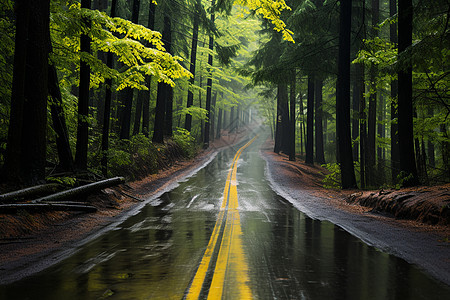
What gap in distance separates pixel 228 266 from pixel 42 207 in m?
5.31

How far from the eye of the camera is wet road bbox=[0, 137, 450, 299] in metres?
4.36

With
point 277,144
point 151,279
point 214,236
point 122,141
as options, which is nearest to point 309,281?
point 151,279

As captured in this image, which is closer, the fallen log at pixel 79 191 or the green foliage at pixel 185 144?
the fallen log at pixel 79 191

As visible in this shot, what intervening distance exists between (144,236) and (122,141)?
10.9 meters

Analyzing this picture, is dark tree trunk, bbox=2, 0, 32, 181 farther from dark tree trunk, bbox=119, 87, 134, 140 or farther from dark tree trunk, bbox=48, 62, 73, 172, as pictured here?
dark tree trunk, bbox=119, 87, 134, 140

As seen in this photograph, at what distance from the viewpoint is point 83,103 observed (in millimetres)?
12211

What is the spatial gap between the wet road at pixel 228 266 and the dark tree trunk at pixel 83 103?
4059 mm

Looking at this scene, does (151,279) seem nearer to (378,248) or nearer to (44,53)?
(378,248)

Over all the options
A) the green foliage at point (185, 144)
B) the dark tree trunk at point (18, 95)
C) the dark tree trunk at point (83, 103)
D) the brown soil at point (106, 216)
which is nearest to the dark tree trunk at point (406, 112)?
the brown soil at point (106, 216)

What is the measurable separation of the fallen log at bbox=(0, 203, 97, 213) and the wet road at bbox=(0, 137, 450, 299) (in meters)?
1.40

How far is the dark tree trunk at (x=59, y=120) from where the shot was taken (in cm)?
1066

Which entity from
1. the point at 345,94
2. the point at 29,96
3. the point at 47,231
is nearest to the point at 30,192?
the point at 47,231

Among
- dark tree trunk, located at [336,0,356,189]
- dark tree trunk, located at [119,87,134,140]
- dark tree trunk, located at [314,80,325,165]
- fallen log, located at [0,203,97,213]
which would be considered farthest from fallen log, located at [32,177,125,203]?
dark tree trunk, located at [314,80,325,165]

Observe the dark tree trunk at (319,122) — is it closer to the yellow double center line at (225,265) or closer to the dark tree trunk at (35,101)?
the yellow double center line at (225,265)
